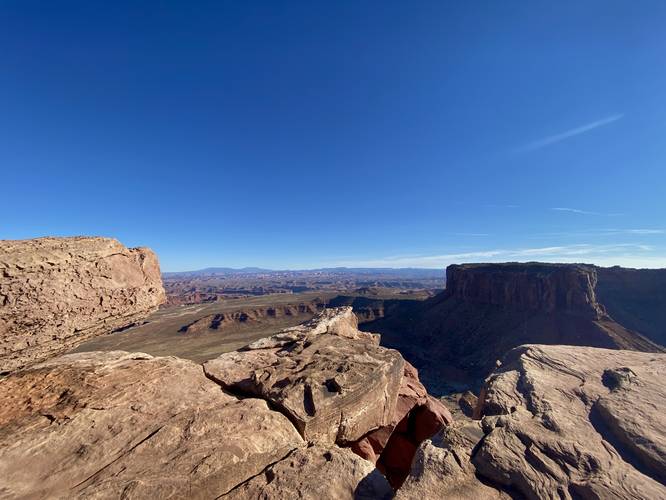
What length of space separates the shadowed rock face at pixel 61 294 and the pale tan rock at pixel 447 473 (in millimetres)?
9325

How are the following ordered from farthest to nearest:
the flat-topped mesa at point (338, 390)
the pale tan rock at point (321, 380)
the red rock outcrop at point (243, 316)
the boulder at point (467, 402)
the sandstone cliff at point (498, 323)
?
the red rock outcrop at point (243, 316) < the sandstone cliff at point (498, 323) < the boulder at point (467, 402) < the flat-topped mesa at point (338, 390) < the pale tan rock at point (321, 380)

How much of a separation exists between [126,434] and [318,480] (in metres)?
4.92

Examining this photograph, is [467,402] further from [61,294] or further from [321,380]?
[61,294]

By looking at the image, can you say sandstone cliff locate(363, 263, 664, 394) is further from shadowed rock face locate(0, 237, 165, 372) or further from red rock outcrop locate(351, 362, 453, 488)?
shadowed rock face locate(0, 237, 165, 372)

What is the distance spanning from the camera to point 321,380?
33.6ft

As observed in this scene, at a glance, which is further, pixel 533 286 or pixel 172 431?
pixel 533 286

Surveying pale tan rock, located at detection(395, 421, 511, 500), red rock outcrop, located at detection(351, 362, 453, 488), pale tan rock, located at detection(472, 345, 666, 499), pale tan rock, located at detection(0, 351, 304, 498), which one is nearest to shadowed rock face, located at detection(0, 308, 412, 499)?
pale tan rock, located at detection(0, 351, 304, 498)

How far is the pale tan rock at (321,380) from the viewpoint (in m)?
9.22

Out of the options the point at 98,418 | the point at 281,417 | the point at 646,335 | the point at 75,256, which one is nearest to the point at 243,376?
the point at 281,417

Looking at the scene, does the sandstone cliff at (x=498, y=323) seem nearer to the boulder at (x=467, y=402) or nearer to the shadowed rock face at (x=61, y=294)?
the boulder at (x=467, y=402)

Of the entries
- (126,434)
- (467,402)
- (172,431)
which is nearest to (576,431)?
(172,431)

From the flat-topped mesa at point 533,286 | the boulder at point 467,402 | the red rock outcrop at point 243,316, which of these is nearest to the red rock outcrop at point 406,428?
the boulder at point 467,402

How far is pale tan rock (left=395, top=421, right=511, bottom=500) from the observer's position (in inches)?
233

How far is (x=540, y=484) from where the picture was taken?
625 cm
